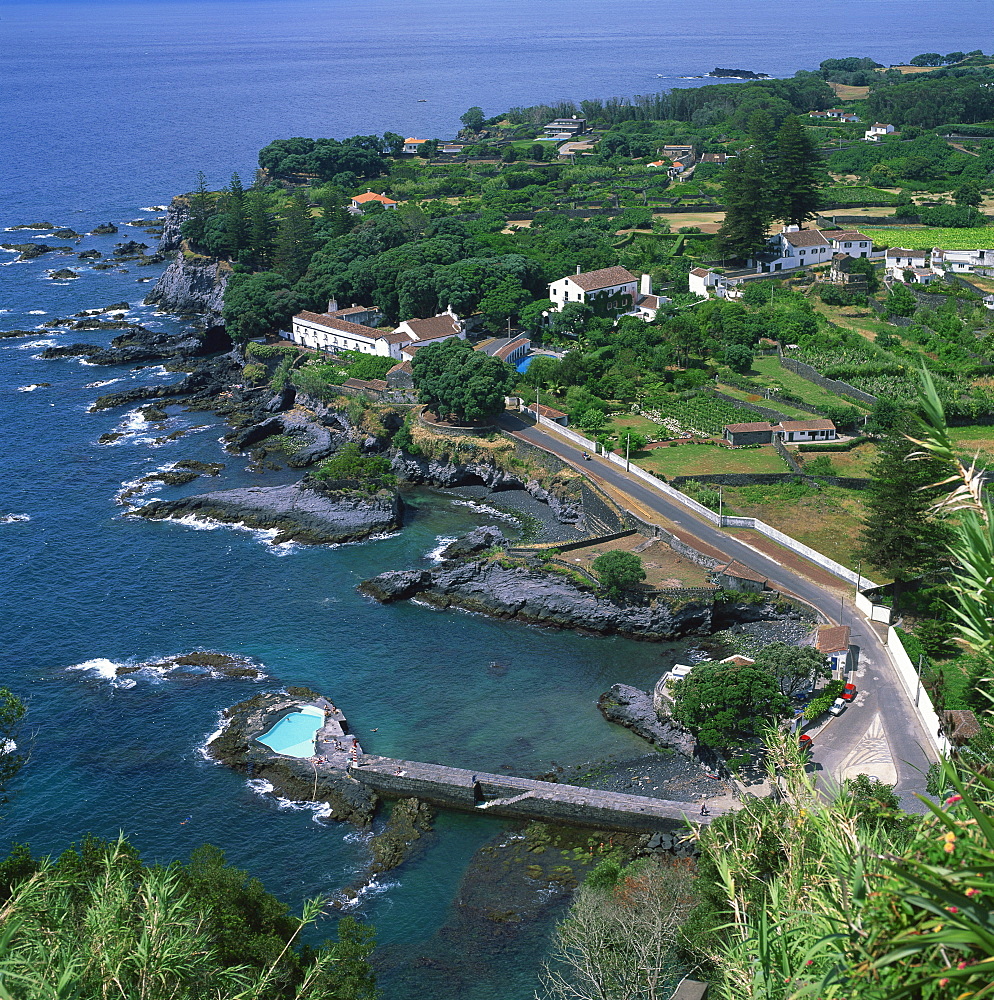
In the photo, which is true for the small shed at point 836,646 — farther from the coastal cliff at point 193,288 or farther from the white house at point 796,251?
the coastal cliff at point 193,288

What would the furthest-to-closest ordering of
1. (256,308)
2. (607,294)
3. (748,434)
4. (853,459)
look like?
1. (256,308)
2. (607,294)
3. (748,434)
4. (853,459)

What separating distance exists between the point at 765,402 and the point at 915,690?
28934 millimetres

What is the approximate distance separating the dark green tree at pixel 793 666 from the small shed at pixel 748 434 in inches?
849

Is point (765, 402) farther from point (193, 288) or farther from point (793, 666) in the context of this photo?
point (193, 288)

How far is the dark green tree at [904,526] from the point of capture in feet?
135

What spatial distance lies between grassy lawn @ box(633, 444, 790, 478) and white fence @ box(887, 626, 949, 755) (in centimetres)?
1550

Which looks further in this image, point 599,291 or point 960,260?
point 960,260

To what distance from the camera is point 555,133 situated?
140 m

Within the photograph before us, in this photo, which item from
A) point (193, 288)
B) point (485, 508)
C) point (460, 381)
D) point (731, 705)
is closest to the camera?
point (731, 705)

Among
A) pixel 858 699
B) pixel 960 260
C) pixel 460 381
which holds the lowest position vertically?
pixel 858 699

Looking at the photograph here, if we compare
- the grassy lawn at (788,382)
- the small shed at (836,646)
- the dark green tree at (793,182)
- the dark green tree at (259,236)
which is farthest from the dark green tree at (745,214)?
the small shed at (836,646)

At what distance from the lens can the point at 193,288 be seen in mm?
88500

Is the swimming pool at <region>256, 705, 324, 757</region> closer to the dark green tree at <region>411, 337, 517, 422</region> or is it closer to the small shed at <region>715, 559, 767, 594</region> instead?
the small shed at <region>715, 559, 767, 594</region>

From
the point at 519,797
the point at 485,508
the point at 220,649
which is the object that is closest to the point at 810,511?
the point at 485,508
